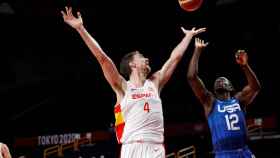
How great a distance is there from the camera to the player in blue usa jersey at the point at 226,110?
4.95 metres

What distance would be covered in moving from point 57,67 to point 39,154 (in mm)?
4674

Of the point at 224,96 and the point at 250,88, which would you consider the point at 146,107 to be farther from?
the point at 250,88

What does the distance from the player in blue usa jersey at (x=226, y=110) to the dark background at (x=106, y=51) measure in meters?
6.46

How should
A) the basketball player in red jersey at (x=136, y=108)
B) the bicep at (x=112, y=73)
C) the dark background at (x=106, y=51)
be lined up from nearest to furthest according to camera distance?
1. the basketball player in red jersey at (x=136, y=108)
2. the bicep at (x=112, y=73)
3. the dark background at (x=106, y=51)

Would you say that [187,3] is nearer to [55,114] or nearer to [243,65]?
[243,65]

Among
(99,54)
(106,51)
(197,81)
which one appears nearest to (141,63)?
(99,54)

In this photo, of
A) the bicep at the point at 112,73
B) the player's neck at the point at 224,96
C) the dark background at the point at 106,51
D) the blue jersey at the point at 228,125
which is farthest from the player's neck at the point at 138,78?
the dark background at the point at 106,51

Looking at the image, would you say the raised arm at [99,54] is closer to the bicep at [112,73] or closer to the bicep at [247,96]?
the bicep at [112,73]

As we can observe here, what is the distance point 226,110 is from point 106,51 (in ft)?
32.5

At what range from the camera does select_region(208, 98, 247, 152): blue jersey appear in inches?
196

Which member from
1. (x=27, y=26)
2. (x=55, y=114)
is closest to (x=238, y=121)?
(x=55, y=114)

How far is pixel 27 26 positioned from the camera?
49.4 feet

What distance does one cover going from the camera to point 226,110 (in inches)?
201

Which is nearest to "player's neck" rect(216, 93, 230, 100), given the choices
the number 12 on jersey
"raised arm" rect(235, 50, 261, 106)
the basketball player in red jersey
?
"raised arm" rect(235, 50, 261, 106)
